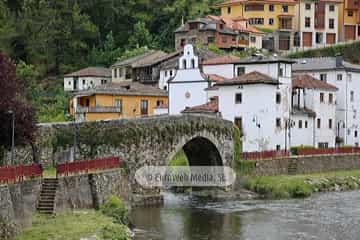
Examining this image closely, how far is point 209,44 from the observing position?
102 metres

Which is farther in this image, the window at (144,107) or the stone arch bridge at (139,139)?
the window at (144,107)

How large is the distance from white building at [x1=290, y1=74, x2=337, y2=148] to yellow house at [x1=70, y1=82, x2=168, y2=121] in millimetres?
12712

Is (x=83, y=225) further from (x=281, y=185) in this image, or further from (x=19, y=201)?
(x=281, y=185)

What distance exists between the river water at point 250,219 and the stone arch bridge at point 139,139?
348 centimetres

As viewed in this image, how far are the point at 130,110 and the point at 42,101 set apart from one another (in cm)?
1825

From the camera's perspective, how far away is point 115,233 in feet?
120

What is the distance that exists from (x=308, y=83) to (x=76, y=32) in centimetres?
4307

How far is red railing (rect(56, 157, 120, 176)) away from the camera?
39.5 metres

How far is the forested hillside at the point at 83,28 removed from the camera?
345 ft

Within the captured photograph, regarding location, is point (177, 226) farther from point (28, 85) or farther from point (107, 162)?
point (28, 85)

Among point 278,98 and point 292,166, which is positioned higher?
point 278,98

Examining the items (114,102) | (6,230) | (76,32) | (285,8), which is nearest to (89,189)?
(6,230)

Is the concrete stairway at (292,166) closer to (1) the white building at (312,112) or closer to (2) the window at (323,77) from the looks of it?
(1) the white building at (312,112)

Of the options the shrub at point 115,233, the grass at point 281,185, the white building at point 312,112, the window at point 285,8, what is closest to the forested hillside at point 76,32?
the window at point 285,8
